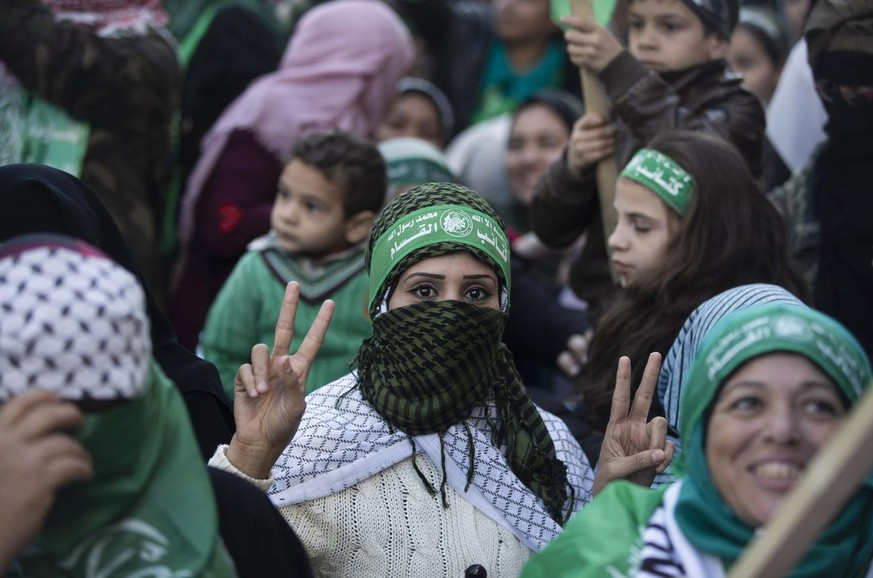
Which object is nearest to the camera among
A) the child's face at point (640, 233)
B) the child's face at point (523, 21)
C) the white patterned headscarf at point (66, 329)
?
the white patterned headscarf at point (66, 329)

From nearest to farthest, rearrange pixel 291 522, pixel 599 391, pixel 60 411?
1. pixel 60 411
2. pixel 291 522
3. pixel 599 391

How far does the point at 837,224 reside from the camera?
4777 mm

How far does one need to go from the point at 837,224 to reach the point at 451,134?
141 inches

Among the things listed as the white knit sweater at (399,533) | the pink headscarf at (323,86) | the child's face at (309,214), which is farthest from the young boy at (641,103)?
the white knit sweater at (399,533)

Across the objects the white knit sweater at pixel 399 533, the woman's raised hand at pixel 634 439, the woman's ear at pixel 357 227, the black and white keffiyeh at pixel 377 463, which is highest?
the woman's raised hand at pixel 634 439

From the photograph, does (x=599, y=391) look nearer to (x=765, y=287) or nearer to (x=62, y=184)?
(x=765, y=287)

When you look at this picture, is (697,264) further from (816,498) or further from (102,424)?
(102,424)

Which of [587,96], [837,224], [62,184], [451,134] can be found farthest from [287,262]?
[451,134]

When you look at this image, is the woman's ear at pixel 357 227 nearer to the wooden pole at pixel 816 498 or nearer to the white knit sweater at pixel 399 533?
the white knit sweater at pixel 399 533

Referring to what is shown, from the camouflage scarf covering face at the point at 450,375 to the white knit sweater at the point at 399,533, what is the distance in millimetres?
76

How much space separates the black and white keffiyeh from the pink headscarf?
2586 mm

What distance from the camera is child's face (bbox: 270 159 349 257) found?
5.04 m

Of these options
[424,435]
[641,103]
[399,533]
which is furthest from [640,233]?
[399,533]

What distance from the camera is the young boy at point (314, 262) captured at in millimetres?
4855
